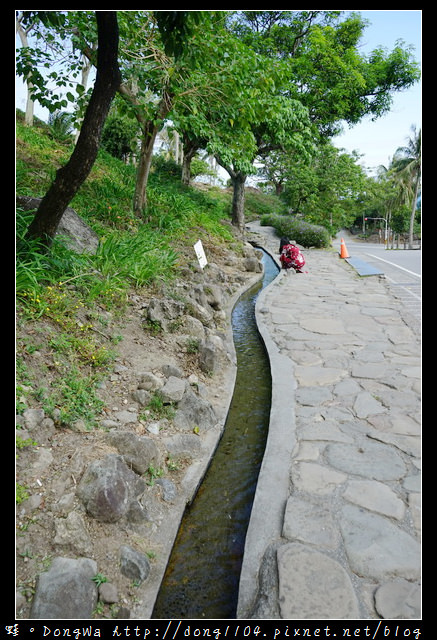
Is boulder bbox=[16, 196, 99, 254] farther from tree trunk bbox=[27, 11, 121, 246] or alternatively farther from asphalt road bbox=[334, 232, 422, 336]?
asphalt road bbox=[334, 232, 422, 336]

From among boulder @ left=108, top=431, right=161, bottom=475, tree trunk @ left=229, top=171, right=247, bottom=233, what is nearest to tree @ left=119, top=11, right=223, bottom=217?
boulder @ left=108, top=431, right=161, bottom=475

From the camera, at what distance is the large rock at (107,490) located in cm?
216

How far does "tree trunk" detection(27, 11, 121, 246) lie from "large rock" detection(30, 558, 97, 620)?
3.16 metres

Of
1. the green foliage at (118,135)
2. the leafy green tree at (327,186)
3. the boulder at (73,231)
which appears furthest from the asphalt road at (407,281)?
the green foliage at (118,135)

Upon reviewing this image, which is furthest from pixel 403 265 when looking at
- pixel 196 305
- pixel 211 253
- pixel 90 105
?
pixel 90 105

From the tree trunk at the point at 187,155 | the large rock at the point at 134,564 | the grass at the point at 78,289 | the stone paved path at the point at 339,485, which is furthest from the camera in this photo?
the tree trunk at the point at 187,155

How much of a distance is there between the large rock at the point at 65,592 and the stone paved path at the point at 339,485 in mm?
705

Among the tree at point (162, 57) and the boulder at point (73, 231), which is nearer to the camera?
the tree at point (162, 57)

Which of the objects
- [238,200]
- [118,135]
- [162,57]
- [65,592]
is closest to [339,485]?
[65,592]

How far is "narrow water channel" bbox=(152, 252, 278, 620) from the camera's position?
79.0 inches

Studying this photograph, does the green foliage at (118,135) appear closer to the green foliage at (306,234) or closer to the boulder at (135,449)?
the green foliage at (306,234)

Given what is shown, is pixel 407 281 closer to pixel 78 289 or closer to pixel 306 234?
pixel 306 234

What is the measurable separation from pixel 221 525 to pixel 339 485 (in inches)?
32.0
